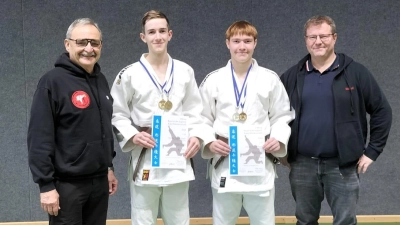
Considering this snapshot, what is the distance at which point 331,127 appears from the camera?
260 centimetres

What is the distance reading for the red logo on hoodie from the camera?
2078mm

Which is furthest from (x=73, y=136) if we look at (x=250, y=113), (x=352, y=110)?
(x=352, y=110)

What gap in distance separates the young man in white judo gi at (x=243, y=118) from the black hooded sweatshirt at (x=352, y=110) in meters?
0.10

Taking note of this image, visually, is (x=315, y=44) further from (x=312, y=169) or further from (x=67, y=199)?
(x=67, y=199)

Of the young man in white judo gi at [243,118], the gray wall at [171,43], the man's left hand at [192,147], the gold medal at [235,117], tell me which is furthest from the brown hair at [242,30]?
the gray wall at [171,43]

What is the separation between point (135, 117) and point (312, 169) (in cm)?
126

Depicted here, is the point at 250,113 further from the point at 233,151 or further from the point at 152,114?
the point at 152,114

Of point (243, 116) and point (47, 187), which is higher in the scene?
point (243, 116)

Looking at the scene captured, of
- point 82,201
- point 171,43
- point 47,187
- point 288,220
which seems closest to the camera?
Answer: point 47,187

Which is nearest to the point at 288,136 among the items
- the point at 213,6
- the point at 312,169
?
the point at 312,169

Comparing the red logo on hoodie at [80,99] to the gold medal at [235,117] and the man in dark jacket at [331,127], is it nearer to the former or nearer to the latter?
the gold medal at [235,117]

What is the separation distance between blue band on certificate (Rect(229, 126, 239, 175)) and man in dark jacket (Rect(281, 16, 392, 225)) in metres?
0.43

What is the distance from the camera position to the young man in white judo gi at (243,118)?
261 centimetres

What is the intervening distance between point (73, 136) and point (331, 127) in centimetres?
165
